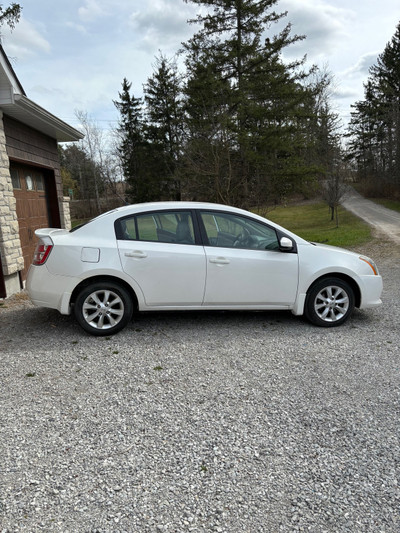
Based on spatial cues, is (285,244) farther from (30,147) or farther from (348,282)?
(30,147)

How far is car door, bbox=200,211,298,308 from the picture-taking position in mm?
4492

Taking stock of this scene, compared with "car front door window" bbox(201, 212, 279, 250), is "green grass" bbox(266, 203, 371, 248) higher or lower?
lower

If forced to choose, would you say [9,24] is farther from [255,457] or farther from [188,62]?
[255,457]

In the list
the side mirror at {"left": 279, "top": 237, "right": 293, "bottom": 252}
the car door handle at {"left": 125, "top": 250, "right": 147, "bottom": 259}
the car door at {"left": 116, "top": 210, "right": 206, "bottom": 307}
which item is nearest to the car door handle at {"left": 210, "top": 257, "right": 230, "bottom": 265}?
the car door at {"left": 116, "top": 210, "right": 206, "bottom": 307}

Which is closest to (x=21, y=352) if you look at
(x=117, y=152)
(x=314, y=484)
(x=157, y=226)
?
(x=157, y=226)

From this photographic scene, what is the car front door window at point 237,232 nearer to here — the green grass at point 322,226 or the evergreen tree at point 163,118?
the green grass at point 322,226

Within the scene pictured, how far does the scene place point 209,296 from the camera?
14.9 ft

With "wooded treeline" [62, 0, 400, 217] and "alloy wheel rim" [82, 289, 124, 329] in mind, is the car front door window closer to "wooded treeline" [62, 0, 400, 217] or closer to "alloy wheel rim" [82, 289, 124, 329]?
"alloy wheel rim" [82, 289, 124, 329]

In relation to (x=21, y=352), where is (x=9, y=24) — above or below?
above

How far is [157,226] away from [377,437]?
3.14m

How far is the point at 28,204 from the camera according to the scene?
26.1 feet

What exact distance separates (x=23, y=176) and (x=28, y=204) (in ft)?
1.92

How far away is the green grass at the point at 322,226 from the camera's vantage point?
14248mm

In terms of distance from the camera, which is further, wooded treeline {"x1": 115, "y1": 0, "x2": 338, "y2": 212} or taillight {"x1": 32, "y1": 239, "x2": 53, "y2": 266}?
wooded treeline {"x1": 115, "y1": 0, "x2": 338, "y2": 212}
